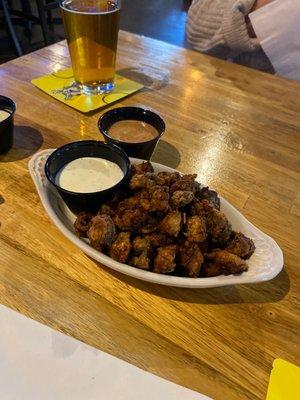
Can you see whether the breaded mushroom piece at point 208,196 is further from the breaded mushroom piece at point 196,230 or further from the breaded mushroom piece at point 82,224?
the breaded mushroom piece at point 82,224

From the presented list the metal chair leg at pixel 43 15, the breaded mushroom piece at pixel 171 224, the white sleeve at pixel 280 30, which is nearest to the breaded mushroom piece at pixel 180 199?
the breaded mushroom piece at pixel 171 224

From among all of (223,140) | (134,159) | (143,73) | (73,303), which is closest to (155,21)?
(143,73)

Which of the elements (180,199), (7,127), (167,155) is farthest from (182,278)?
(7,127)

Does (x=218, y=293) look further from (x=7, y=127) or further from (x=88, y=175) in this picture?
(x=7, y=127)

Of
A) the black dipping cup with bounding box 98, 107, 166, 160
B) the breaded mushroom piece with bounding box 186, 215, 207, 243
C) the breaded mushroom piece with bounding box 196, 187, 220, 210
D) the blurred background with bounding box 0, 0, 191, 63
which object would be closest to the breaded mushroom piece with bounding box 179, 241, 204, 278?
the breaded mushroom piece with bounding box 186, 215, 207, 243

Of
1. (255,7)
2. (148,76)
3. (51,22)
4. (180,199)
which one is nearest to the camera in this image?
(180,199)

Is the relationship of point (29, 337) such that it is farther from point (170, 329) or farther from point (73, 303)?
point (170, 329)
